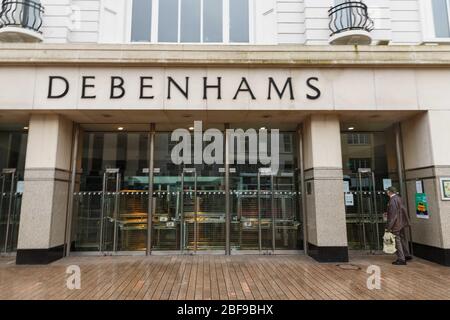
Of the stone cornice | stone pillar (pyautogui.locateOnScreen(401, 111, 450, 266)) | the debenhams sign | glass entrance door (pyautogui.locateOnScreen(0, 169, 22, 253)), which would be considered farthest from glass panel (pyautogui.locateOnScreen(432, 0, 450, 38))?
glass entrance door (pyautogui.locateOnScreen(0, 169, 22, 253))

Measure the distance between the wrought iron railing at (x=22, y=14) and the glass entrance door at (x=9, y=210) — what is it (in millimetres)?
4379

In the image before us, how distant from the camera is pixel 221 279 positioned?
6.58 m

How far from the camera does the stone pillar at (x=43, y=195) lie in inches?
315

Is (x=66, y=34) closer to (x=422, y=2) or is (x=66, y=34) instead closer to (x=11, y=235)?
(x=11, y=235)

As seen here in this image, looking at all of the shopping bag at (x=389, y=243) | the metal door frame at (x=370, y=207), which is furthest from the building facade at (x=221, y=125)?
the shopping bag at (x=389, y=243)

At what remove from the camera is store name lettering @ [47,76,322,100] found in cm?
816

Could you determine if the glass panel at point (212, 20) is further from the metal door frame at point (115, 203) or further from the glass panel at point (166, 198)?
the metal door frame at point (115, 203)

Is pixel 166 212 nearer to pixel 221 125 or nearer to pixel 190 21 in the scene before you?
pixel 221 125

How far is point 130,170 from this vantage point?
9695mm

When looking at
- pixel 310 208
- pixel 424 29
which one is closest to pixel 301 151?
pixel 310 208

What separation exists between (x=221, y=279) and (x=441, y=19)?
10002 mm

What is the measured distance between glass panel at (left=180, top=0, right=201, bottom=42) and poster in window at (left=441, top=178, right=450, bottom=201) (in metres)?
7.97

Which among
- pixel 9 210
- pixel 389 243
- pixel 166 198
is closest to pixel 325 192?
pixel 389 243
